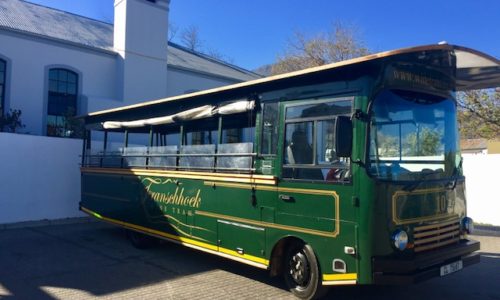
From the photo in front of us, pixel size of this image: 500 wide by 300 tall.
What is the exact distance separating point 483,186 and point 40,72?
15125 mm

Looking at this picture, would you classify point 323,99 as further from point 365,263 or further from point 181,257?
point 181,257

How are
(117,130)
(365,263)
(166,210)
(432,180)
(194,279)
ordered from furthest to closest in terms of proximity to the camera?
(117,130)
(166,210)
(194,279)
(432,180)
(365,263)

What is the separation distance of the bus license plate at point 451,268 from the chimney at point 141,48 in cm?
1497

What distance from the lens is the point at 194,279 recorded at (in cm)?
694

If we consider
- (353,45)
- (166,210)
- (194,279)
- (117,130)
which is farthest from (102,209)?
(353,45)

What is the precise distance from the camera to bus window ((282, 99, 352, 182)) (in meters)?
5.44

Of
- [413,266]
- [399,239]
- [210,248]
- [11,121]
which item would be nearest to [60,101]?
[11,121]

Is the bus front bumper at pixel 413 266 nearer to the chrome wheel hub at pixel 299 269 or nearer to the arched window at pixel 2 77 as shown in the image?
the chrome wheel hub at pixel 299 269

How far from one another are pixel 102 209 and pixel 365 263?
714 centimetres

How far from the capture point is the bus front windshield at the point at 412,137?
207 inches

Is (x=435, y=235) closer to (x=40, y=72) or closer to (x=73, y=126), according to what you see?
(x=73, y=126)

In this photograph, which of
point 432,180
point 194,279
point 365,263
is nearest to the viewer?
point 365,263

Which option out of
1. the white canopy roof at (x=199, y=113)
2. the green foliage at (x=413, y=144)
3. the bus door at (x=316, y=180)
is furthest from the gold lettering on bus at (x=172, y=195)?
the green foliage at (x=413, y=144)

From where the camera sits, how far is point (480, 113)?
1931 cm
